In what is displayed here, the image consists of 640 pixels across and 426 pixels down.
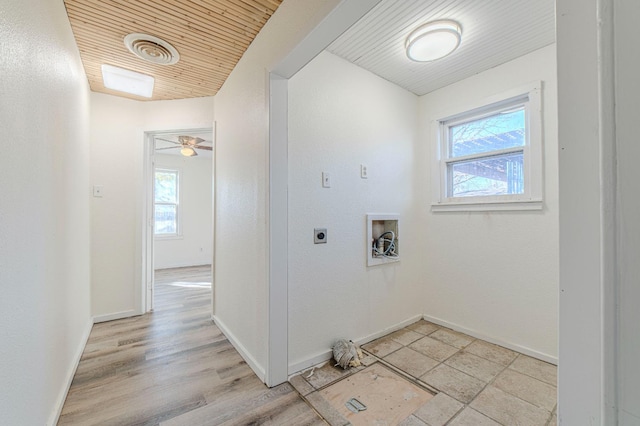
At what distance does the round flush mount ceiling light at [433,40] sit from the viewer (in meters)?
1.82

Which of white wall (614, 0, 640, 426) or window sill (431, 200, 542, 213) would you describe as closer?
white wall (614, 0, 640, 426)

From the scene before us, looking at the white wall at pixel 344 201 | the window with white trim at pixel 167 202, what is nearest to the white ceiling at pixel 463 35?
the white wall at pixel 344 201

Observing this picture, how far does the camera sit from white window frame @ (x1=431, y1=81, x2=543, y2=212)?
2.09 metres

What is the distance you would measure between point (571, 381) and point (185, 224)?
6.56 metres

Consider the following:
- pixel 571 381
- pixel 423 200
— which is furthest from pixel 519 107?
pixel 571 381

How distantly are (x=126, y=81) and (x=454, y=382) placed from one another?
3.74 meters

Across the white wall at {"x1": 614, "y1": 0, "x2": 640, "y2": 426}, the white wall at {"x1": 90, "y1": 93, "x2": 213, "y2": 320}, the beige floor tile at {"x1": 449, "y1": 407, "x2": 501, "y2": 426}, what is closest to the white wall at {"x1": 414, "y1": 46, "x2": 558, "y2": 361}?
the beige floor tile at {"x1": 449, "y1": 407, "x2": 501, "y2": 426}

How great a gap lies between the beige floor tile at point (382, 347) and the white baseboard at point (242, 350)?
90 centimetres

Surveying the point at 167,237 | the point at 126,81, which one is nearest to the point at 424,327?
the point at 126,81

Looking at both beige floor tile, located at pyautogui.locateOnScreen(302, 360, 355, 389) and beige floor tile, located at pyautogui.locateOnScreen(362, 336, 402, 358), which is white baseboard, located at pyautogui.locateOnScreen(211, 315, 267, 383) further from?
beige floor tile, located at pyautogui.locateOnScreen(362, 336, 402, 358)

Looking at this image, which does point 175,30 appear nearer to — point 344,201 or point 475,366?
point 344,201

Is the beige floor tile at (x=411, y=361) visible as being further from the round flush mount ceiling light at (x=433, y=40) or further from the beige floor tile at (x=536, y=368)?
the round flush mount ceiling light at (x=433, y=40)

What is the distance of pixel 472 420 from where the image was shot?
144 centimetres

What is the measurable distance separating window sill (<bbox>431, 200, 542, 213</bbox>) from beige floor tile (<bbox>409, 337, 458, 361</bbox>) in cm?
124
